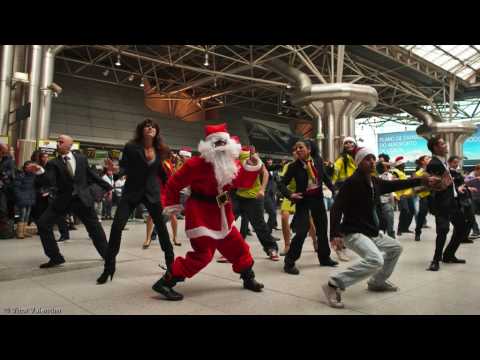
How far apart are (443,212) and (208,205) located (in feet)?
9.76

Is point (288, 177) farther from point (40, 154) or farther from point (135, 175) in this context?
point (40, 154)

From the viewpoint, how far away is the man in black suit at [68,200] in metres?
4.36

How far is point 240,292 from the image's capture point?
345cm

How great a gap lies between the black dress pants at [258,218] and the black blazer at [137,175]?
1.52 metres

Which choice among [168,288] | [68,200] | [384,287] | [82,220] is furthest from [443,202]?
[68,200]

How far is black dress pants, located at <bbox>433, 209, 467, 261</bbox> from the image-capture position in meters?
4.47

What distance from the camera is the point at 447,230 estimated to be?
4.43 meters

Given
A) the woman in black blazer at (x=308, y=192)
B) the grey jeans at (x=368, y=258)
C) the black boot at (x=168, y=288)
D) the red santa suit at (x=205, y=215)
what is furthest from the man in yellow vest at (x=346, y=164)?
the black boot at (x=168, y=288)

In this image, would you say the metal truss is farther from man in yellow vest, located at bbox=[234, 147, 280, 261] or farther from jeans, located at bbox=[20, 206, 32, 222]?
man in yellow vest, located at bbox=[234, 147, 280, 261]

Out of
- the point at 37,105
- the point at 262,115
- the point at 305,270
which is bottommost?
the point at 305,270

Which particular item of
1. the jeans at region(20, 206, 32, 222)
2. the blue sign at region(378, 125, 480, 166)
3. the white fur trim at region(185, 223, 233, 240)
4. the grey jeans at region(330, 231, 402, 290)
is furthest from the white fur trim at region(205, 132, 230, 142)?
the blue sign at region(378, 125, 480, 166)

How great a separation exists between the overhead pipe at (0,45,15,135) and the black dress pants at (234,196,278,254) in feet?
25.4
